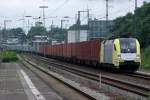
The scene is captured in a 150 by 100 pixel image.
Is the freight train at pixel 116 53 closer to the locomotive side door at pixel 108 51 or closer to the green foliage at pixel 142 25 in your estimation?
the locomotive side door at pixel 108 51

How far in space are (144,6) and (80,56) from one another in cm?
2121

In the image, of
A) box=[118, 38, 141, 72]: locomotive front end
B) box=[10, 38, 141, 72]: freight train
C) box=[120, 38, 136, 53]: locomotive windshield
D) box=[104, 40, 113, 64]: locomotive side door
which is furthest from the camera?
box=[104, 40, 113, 64]: locomotive side door

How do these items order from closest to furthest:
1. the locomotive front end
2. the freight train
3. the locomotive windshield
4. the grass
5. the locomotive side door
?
the locomotive front end, the freight train, the locomotive windshield, the locomotive side door, the grass

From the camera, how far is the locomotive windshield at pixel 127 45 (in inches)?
1633

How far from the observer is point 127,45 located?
41.8 meters

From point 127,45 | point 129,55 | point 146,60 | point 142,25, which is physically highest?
point 142,25

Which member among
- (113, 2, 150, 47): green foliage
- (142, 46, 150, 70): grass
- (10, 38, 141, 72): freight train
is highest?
(113, 2, 150, 47): green foliage

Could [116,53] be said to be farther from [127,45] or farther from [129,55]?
[127,45]

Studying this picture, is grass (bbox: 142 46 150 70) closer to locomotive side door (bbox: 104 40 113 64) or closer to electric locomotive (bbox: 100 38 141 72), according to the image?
locomotive side door (bbox: 104 40 113 64)

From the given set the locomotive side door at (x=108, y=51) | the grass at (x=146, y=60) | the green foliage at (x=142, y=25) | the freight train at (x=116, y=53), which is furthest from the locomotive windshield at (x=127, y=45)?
the green foliage at (x=142, y=25)

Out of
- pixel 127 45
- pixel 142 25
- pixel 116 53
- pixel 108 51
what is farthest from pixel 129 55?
pixel 142 25

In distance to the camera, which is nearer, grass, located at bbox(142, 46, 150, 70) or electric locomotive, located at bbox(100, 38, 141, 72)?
electric locomotive, located at bbox(100, 38, 141, 72)

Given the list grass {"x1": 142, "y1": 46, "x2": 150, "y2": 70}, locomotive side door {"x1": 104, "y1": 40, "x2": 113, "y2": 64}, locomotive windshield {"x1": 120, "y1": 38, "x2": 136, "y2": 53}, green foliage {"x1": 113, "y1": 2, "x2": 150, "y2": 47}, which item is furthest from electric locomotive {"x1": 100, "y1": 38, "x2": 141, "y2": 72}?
green foliage {"x1": 113, "y1": 2, "x2": 150, "y2": 47}

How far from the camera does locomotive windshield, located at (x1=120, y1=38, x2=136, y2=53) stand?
41472 millimetres
